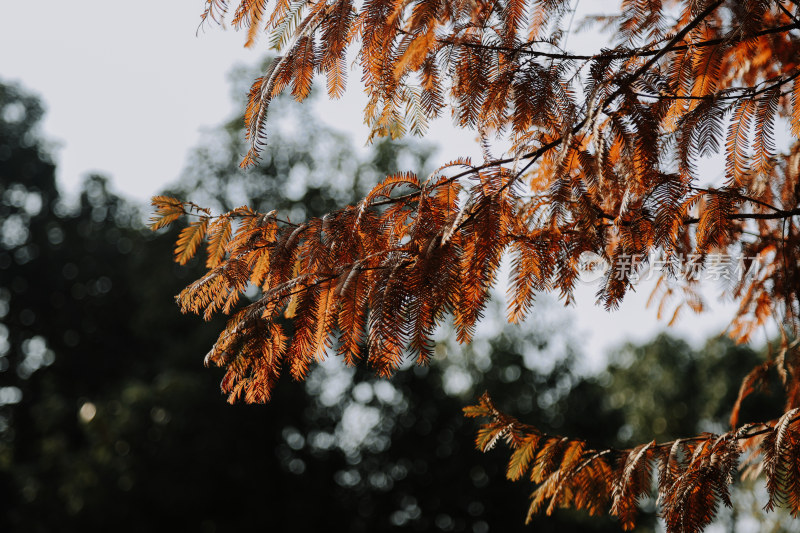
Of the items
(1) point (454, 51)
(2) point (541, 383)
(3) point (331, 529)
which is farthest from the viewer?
(2) point (541, 383)

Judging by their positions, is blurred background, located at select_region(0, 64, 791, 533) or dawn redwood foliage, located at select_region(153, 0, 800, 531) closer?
dawn redwood foliage, located at select_region(153, 0, 800, 531)

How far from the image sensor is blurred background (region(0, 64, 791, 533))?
14125 millimetres

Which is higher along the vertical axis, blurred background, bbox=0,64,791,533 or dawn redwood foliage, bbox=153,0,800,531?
dawn redwood foliage, bbox=153,0,800,531

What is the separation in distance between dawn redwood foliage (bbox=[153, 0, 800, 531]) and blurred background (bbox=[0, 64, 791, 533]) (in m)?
12.4

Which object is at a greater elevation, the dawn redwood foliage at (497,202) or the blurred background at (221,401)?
the dawn redwood foliage at (497,202)

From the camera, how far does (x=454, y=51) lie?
2.33 metres

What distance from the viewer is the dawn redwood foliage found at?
6.65ft

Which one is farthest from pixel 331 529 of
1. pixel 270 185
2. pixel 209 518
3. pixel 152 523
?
pixel 270 185

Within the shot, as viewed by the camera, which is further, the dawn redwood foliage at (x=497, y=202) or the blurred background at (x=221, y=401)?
the blurred background at (x=221, y=401)

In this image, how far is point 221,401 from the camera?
14.8 meters

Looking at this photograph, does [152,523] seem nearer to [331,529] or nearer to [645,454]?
[331,529]

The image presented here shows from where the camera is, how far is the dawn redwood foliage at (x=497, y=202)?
79.8 inches

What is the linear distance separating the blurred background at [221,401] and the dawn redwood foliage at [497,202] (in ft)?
40.7

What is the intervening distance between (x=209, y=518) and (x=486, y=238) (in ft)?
50.1
